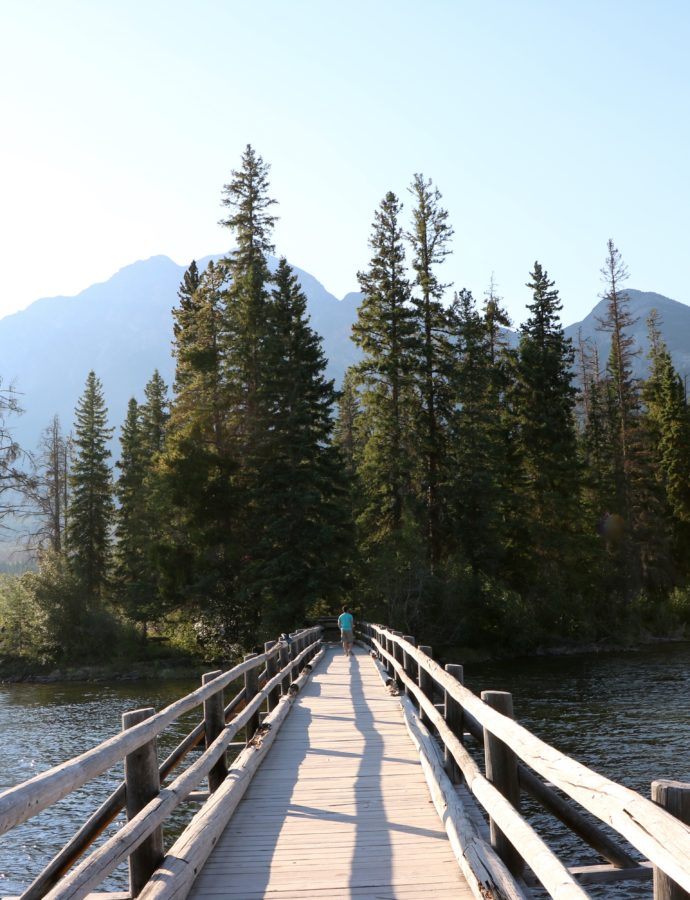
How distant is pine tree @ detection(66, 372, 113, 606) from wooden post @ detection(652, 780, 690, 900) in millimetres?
55724

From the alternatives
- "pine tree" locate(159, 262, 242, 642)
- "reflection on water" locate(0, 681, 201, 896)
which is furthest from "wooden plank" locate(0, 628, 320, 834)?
"pine tree" locate(159, 262, 242, 642)

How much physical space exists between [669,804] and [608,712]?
2410 centimetres

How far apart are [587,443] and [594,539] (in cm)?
1308

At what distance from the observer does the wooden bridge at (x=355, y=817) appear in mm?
3359

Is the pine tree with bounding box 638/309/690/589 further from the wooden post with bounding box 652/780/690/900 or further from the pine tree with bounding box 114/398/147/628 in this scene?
the wooden post with bounding box 652/780/690/900

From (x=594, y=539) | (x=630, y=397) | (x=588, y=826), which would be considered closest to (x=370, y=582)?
(x=594, y=539)

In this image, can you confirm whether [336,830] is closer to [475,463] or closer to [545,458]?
[475,463]

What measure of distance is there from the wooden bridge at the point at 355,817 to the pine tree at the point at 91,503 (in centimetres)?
4972

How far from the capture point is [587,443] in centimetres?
6044

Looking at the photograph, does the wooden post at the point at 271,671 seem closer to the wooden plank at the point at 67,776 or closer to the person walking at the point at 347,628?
the wooden plank at the point at 67,776

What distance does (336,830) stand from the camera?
22.0 feet

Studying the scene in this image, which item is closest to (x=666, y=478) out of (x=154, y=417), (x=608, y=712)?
(x=154, y=417)

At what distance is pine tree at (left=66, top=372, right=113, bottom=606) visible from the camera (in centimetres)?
5769

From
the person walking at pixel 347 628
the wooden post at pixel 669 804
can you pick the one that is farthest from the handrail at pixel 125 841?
the person walking at pixel 347 628
